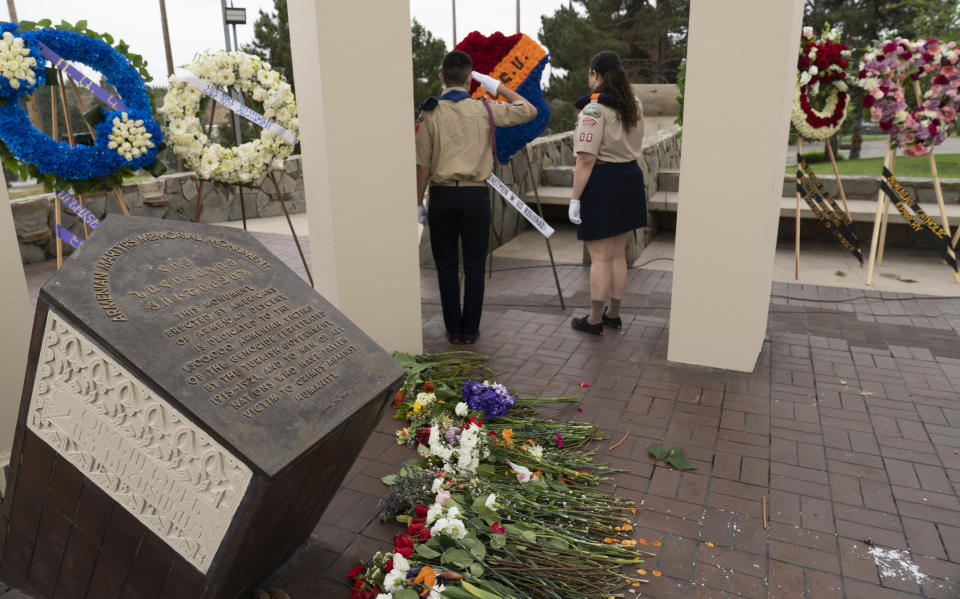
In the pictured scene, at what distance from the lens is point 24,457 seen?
2047 millimetres

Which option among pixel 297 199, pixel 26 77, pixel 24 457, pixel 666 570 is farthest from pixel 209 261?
pixel 297 199

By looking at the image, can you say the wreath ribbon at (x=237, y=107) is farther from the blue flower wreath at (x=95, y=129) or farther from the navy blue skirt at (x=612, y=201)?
the navy blue skirt at (x=612, y=201)

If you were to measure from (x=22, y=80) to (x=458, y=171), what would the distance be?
2348mm

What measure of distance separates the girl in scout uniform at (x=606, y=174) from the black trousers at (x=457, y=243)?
0.66m

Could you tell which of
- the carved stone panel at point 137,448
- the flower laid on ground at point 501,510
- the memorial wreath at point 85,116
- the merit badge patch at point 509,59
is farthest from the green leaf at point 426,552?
the merit badge patch at point 509,59

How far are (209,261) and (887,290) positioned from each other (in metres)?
5.83

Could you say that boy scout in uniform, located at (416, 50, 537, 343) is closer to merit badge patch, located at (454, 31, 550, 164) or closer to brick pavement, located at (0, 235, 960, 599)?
brick pavement, located at (0, 235, 960, 599)

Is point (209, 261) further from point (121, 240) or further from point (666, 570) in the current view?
point (666, 570)

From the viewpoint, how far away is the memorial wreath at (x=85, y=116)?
3.06 metres

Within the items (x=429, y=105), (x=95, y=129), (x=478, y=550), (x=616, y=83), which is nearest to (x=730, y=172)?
(x=616, y=83)

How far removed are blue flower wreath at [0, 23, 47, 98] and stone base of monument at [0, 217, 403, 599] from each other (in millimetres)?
1466

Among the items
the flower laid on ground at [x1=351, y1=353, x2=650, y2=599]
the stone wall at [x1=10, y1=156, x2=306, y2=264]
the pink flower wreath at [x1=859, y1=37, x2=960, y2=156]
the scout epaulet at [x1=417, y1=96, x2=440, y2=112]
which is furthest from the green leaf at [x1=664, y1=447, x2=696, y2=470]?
the pink flower wreath at [x1=859, y1=37, x2=960, y2=156]

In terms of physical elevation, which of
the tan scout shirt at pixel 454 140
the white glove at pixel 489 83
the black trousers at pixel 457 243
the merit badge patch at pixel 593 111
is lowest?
the black trousers at pixel 457 243

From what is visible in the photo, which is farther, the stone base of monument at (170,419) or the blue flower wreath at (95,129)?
the blue flower wreath at (95,129)
